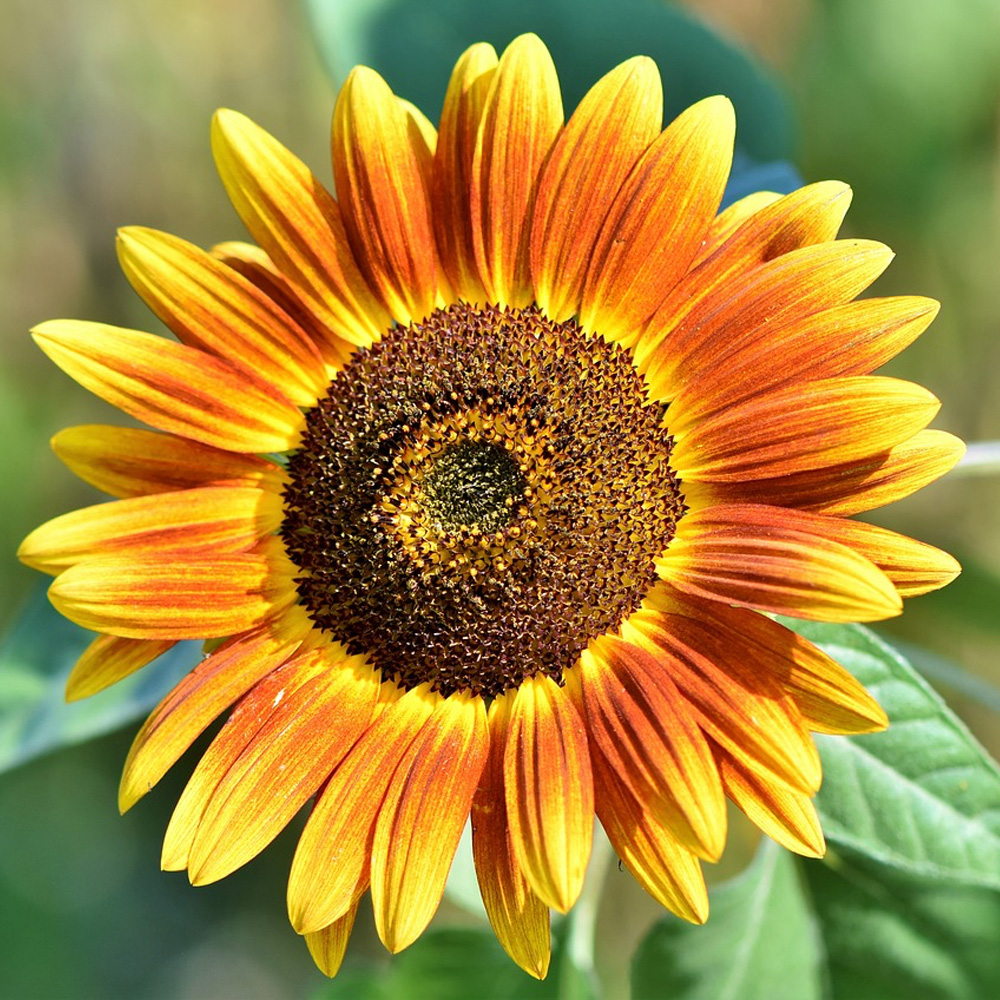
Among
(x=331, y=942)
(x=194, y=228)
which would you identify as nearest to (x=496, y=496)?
(x=331, y=942)

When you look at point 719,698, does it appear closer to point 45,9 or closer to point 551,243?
→ point 551,243

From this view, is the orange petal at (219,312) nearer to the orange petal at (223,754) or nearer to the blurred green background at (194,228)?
the orange petal at (223,754)

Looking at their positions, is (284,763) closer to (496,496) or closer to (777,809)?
(496,496)

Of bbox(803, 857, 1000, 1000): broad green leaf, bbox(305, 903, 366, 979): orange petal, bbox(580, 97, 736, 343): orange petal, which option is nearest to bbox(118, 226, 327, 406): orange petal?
bbox(580, 97, 736, 343): orange petal

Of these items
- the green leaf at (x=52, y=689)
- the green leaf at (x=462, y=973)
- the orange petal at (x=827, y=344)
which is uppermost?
the orange petal at (x=827, y=344)

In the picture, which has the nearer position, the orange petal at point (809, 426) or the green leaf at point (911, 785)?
the orange petal at point (809, 426)

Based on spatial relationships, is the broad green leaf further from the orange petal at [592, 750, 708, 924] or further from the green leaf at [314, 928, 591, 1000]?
the orange petal at [592, 750, 708, 924]

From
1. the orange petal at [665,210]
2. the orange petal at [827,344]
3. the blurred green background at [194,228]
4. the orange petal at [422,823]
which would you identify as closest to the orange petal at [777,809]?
the orange petal at [422,823]

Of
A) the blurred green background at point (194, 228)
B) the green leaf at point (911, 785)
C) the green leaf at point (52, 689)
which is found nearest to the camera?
the green leaf at point (911, 785)
